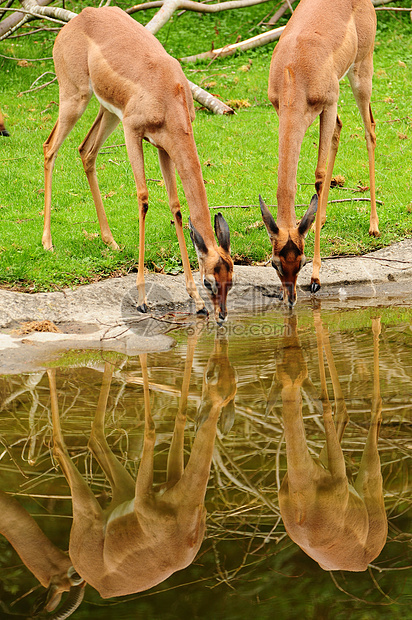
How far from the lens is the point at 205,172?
35.1ft

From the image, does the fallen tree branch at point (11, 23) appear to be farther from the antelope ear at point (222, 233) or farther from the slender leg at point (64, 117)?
the antelope ear at point (222, 233)

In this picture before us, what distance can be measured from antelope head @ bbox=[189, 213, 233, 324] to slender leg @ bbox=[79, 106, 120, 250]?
84.6 inches

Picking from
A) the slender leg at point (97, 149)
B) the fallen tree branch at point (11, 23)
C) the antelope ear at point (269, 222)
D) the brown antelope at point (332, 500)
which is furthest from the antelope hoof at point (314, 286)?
the fallen tree branch at point (11, 23)

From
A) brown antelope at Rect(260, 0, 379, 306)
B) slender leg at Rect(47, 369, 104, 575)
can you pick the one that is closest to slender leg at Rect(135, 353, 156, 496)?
slender leg at Rect(47, 369, 104, 575)

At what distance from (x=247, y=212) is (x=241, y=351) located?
3.73 meters

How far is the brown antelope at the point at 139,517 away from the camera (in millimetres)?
3123

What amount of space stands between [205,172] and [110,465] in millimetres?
7388

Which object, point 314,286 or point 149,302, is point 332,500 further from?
point 314,286

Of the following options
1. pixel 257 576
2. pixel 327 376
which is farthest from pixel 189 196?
pixel 257 576

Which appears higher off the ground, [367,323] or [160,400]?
[160,400]

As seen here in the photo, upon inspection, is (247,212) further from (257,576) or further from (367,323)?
(257,576)

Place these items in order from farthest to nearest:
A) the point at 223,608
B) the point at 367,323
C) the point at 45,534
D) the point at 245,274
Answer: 1. the point at 245,274
2. the point at 367,323
3. the point at 45,534
4. the point at 223,608

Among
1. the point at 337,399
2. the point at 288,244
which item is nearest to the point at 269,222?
the point at 288,244

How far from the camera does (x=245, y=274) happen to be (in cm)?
747
